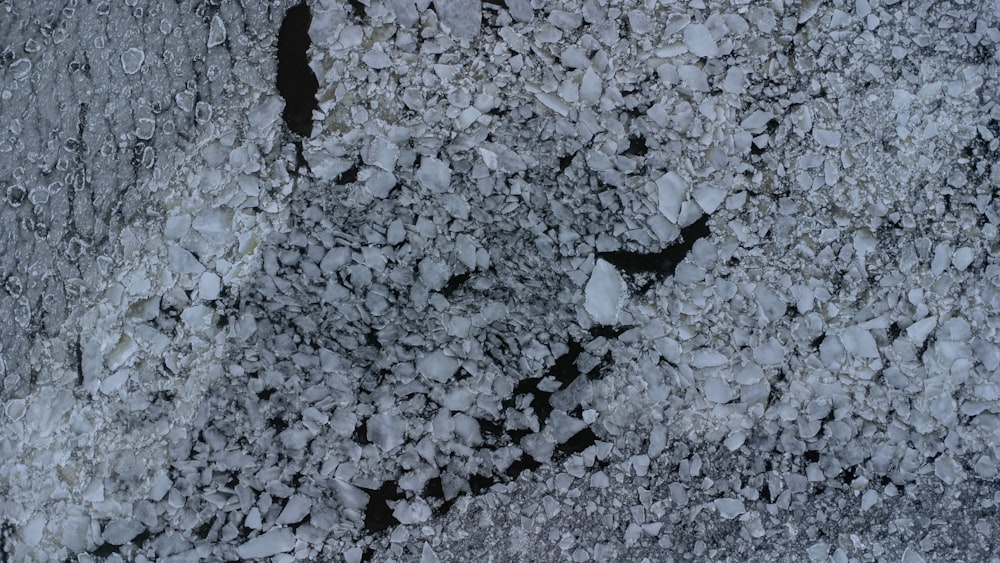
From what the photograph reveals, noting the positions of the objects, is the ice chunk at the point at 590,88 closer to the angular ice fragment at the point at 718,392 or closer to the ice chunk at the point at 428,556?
the angular ice fragment at the point at 718,392

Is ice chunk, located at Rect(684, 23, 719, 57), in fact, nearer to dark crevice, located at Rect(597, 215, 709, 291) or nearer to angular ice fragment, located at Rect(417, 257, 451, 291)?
dark crevice, located at Rect(597, 215, 709, 291)

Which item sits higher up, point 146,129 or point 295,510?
point 146,129

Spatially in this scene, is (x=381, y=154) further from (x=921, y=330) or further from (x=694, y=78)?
(x=921, y=330)

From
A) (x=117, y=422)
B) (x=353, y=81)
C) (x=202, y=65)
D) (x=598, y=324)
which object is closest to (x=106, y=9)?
(x=202, y=65)

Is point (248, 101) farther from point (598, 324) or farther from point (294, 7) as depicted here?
point (598, 324)

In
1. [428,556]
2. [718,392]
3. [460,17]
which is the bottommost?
[428,556]

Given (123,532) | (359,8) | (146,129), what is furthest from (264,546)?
(359,8)
